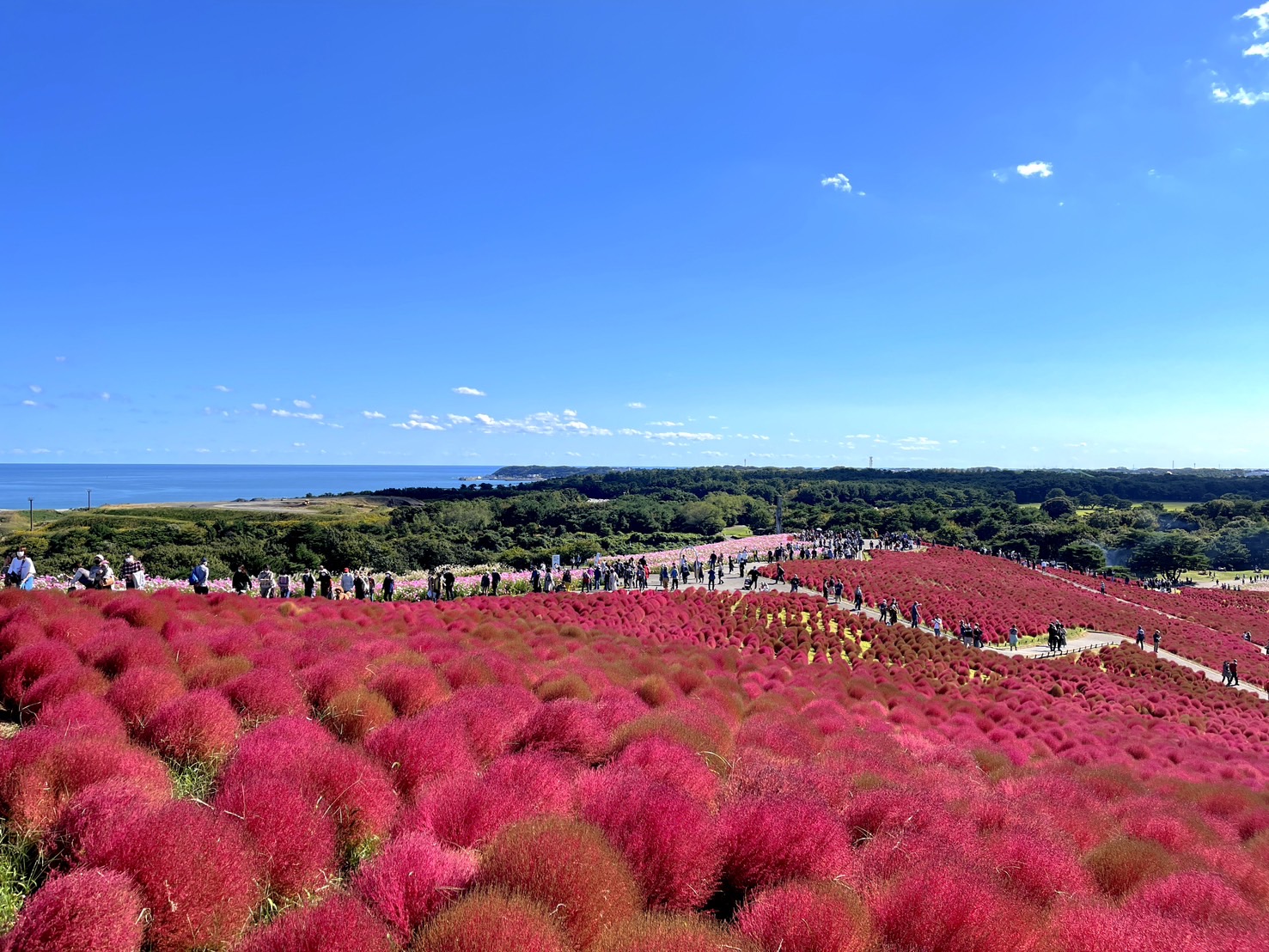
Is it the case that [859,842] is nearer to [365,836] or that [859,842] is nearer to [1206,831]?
[365,836]

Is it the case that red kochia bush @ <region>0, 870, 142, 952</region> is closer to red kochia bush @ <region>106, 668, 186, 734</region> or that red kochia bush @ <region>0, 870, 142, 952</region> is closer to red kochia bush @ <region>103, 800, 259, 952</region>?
red kochia bush @ <region>103, 800, 259, 952</region>

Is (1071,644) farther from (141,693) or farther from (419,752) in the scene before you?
(141,693)

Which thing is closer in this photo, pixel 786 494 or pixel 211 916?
pixel 211 916

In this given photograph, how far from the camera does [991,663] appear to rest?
21.9m

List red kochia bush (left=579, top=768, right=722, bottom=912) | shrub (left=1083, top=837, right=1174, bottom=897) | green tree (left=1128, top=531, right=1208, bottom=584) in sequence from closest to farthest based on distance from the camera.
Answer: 1. red kochia bush (left=579, top=768, right=722, bottom=912)
2. shrub (left=1083, top=837, right=1174, bottom=897)
3. green tree (left=1128, top=531, right=1208, bottom=584)

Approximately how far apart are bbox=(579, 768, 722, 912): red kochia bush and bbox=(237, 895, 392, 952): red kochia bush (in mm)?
1203

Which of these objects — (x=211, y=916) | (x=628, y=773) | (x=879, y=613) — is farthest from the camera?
(x=879, y=613)

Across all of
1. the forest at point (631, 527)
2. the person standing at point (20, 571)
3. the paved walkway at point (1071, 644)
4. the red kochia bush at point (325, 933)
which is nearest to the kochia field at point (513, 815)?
the red kochia bush at point (325, 933)

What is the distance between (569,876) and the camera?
277cm

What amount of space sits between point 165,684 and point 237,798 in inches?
91.0

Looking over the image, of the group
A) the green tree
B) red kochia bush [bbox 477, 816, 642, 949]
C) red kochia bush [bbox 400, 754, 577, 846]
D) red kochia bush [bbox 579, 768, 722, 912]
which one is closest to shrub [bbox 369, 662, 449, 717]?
red kochia bush [bbox 400, 754, 577, 846]

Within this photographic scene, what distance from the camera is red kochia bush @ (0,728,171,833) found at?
3277 millimetres

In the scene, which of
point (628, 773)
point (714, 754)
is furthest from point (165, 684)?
point (714, 754)

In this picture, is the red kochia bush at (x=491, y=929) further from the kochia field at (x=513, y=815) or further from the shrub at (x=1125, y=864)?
the shrub at (x=1125, y=864)
